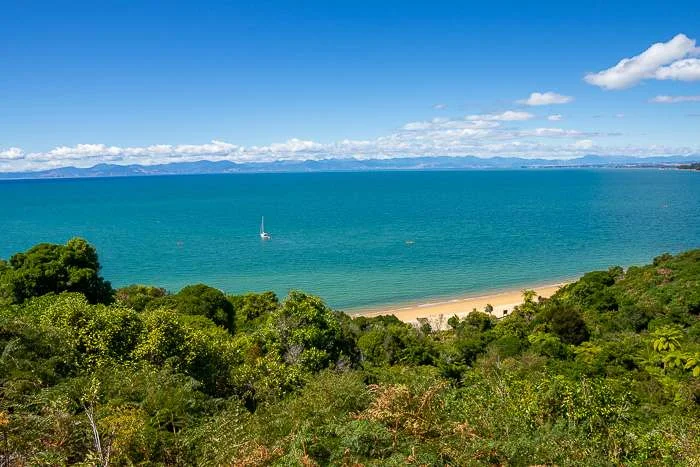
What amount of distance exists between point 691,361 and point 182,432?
54.1 ft

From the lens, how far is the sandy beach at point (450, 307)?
37594mm

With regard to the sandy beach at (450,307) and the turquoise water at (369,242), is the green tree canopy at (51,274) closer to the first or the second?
the sandy beach at (450,307)

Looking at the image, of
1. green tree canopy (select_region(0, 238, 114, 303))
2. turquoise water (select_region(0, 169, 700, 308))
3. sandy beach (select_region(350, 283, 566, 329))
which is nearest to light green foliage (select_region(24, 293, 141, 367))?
green tree canopy (select_region(0, 238, 114, 303))

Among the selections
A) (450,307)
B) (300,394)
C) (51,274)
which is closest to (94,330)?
(300,394)

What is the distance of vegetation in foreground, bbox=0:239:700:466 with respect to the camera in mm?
7445

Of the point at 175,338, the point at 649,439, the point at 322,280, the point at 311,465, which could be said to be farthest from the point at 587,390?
the point at 322,280

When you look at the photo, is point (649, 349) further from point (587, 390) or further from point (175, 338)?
point (175, 338)

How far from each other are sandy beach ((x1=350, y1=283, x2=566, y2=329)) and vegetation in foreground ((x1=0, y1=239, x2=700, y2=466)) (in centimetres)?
1424

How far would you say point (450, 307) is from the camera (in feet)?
132

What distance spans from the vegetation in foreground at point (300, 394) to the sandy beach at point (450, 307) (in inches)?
561

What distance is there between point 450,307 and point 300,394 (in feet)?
97.1

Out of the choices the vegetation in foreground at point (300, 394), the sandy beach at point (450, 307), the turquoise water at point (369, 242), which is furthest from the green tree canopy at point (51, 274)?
the turquoise water at point (369, 242)

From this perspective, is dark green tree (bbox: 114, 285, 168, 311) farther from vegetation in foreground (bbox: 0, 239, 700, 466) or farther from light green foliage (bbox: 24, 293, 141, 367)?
light green foliage (bbox: 24, 293, 141, 367)

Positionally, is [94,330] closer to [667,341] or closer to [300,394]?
[300,394]
